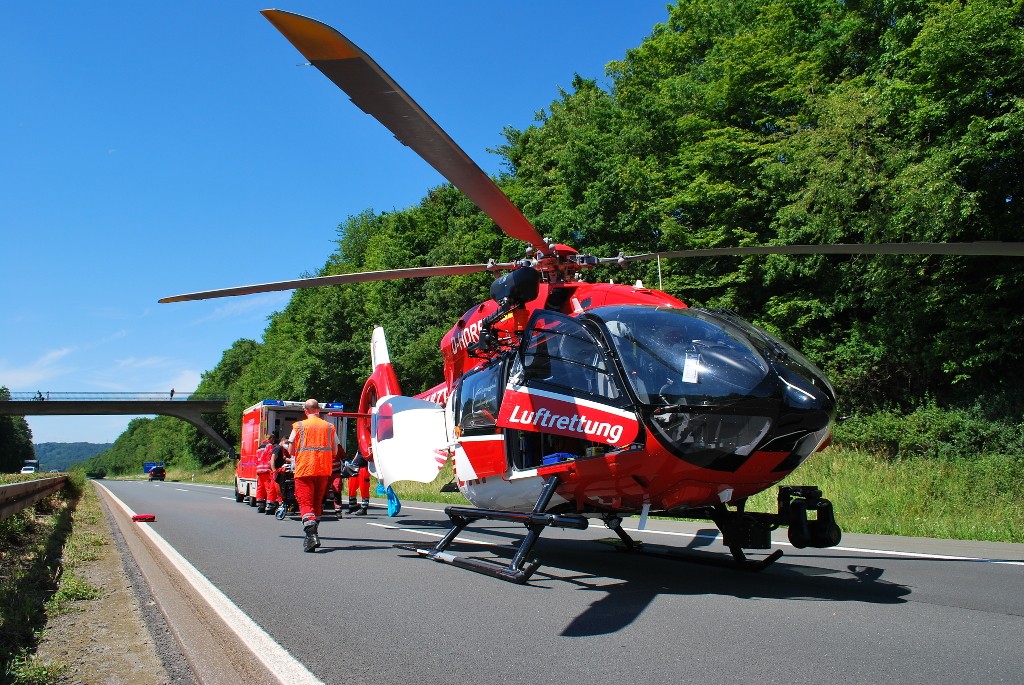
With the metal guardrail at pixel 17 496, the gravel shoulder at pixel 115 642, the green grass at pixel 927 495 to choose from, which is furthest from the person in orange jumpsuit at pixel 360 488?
the gravel shoulder at pixel 115 642

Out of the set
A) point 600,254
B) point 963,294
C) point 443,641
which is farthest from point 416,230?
point 443,641

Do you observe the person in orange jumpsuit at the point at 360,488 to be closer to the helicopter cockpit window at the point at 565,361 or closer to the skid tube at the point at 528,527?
the skid tube at the point at 528,527

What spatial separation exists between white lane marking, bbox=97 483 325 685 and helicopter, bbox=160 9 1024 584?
215cm

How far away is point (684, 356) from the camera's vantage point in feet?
18.2

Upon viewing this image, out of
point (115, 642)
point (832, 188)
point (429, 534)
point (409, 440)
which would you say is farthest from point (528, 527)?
point (832, 188)

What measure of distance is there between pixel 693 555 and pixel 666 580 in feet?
4.20

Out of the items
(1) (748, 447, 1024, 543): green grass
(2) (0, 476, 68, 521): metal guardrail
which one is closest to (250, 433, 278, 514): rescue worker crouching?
(2) (0, 476, 68, 521): metal guardrail

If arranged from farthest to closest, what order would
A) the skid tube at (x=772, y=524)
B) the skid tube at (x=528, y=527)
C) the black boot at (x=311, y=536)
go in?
the black boot at (x=311, y=536)
the skid tube at (x=528, y=527)
the skid tube at (x=772, y=524)

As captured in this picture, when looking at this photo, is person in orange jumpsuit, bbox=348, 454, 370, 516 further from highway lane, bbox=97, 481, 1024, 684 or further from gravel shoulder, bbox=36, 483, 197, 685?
gravel shoulder, bbox=36, 483, 197, 685

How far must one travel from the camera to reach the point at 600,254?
24.6 m

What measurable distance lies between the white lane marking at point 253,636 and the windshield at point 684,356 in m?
3.03

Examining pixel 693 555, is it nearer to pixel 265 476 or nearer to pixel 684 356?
pixel 684 356

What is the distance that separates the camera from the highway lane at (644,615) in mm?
3717

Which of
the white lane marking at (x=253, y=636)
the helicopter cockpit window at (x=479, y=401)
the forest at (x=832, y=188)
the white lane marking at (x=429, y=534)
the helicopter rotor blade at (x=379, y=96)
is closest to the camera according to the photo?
the white lane marking at (x=253, y=636)
